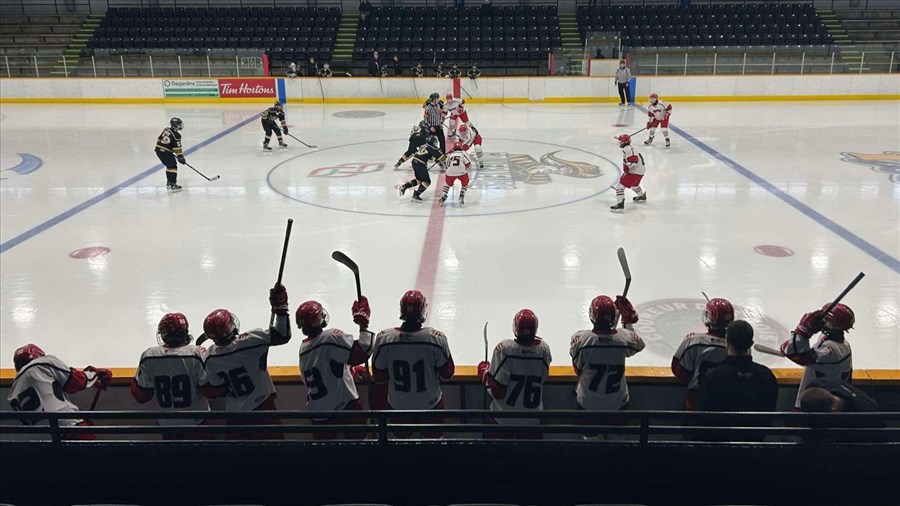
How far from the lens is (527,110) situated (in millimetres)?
17750

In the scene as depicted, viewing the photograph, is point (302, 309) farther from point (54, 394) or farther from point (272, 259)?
point (272, 259)

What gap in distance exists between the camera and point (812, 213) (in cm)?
837

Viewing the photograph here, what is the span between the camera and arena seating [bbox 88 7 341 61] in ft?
71.2

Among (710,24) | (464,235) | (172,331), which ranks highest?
(710,24)

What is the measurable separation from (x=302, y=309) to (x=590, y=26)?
21.5 m

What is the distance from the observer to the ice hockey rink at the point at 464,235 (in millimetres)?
5613

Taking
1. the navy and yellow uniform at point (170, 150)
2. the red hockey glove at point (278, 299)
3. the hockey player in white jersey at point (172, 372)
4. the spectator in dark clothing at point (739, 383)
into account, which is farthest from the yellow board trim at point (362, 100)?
the spectator in dark clothing at point (739, 383)

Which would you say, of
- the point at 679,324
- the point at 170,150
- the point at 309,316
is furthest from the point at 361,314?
the point at 170,150

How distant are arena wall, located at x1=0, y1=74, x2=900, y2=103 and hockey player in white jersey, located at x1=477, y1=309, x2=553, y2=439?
1681 cm

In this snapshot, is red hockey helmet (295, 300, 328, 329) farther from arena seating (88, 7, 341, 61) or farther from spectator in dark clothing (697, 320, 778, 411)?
arena seating (88, 7, 341, 61)

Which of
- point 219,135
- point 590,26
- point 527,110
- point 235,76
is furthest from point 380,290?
point 590,26

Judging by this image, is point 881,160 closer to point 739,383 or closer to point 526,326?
point 739,383

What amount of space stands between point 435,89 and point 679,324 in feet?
49.6

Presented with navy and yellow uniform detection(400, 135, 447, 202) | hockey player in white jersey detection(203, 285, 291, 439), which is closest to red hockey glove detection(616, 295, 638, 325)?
hockey player in white jersey detection(203, 285, 291, 439)
